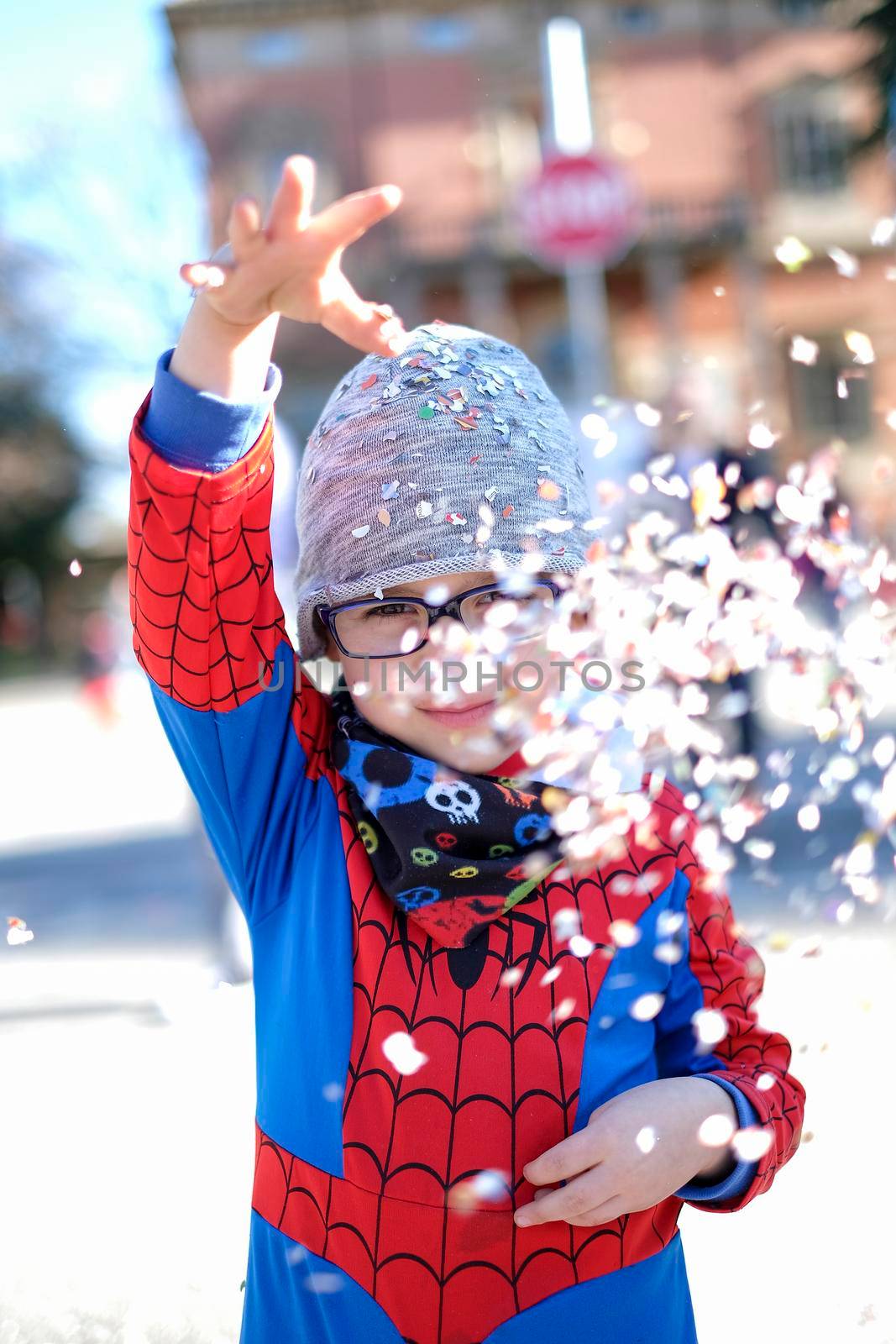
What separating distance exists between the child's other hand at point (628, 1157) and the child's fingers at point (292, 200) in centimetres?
81

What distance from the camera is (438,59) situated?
21250mm

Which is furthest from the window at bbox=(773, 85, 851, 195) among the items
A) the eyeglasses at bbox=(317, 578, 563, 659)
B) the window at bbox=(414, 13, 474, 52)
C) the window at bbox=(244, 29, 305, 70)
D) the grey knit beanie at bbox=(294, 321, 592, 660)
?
the eyeglasses at bbox=(317, 578, 563, 659)

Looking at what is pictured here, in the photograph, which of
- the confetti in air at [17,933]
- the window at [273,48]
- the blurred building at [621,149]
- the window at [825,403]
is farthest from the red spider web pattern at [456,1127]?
the window at [273,48]

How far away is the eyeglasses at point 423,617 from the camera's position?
1.23 m

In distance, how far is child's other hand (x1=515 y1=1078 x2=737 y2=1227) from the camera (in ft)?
3.62

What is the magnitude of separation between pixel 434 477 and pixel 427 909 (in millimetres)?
428

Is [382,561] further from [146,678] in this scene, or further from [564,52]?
[564,52]

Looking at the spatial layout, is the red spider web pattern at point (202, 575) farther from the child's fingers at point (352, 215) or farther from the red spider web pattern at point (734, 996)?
the red spider web pattern at point (734, 996)

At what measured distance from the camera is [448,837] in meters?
1.17

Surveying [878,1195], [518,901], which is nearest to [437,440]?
[518,901]

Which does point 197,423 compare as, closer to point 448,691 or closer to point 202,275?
point 202,275

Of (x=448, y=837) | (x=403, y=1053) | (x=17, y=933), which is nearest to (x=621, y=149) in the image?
(x=17, y=933)

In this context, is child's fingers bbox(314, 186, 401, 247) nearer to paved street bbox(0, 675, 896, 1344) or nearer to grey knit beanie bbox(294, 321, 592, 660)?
grey knit beanie bbox(294, 321, 592, 660)

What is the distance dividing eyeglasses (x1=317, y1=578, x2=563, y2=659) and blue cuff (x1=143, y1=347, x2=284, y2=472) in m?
0.24
